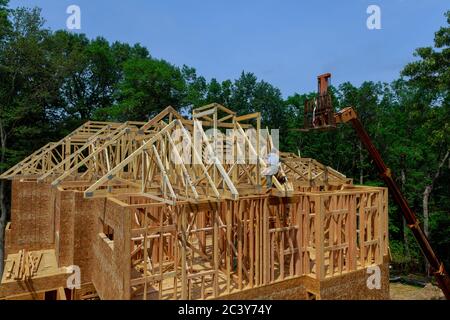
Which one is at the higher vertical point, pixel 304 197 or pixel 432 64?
pixel 432 64

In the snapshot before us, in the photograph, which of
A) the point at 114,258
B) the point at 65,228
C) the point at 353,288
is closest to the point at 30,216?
the point at 65,228

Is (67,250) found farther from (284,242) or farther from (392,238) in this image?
(392,238)

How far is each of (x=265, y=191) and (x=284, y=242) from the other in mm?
2442

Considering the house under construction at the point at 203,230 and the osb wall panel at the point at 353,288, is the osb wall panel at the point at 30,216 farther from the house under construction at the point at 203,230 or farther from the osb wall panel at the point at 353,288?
the osb wall panel at the point at 353,288

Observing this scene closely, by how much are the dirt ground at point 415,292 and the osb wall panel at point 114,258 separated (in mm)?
17104

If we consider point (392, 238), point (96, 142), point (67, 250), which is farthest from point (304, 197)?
point (392, 238)

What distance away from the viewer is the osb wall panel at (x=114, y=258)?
25.3ft

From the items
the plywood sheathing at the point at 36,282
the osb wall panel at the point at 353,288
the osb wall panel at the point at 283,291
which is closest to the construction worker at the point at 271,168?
the osb wall panel at the point at 283,291

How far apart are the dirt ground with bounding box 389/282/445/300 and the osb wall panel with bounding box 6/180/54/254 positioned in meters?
20.3

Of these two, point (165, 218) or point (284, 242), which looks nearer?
point (284, 242)

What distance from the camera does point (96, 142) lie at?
1541 centimetres

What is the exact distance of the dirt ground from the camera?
1809cm

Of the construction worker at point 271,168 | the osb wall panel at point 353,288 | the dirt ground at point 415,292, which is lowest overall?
the dirt ground at point 415,292
